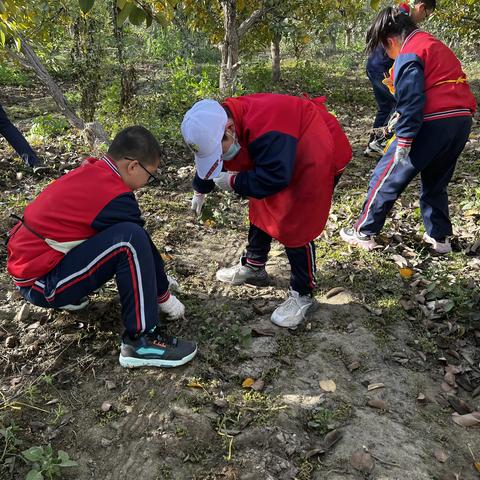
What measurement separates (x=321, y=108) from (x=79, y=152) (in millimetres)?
4044

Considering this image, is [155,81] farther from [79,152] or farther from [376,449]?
[376,449]

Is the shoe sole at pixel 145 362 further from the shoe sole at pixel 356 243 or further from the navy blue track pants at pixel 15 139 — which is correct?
the navy blue track pants at pixel 15 139

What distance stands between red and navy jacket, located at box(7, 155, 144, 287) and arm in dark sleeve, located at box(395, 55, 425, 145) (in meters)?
2.03

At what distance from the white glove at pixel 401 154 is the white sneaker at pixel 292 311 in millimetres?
1261

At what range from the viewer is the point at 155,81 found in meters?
9.98

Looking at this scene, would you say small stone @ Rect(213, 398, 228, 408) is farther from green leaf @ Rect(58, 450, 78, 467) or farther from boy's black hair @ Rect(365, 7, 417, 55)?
boy's black hair @ Rect(365, 7, 417, 55)

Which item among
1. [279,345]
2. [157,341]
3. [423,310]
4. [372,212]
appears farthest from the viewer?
[372,212]

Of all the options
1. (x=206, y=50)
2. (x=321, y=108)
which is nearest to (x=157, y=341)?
(x=321, y=108)

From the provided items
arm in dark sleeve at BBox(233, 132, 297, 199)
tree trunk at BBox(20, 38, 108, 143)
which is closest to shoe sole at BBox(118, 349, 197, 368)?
arm in dark sleeve at BBox(233, 132, 297, 199)

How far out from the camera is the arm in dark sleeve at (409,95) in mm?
3020

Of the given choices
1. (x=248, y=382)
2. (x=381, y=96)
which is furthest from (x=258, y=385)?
(x=381, y=96)

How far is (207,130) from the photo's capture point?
2160mm

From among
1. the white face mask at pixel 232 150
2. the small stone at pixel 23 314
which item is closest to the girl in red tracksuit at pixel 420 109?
the white face mask at pixel 232 150

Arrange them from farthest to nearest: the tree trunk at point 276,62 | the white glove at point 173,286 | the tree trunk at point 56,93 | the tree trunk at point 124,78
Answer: the tree trunk at point 276,62 < the tree trunk at point 124,78 < the tree trunk at point 56,93 < the white glove at point 173,286
